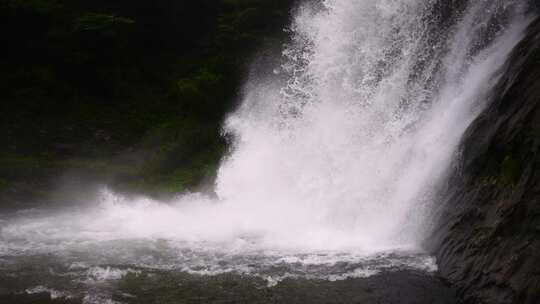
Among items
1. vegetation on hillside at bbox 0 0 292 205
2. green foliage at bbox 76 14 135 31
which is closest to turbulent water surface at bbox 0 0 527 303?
vegetation on hillside at bbox 0 0 292 205

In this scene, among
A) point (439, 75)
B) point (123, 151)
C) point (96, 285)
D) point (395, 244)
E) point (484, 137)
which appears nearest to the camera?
point (96, 285)

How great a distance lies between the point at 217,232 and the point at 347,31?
5.87 metres

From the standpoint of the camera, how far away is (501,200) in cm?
620

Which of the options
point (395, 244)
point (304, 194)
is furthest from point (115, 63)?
point (395, 244)

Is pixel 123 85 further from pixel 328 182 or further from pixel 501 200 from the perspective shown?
pixel 501 200

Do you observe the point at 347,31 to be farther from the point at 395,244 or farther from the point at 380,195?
the point at 395,244

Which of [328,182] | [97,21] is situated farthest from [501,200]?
[97,21]

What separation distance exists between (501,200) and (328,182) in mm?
4278

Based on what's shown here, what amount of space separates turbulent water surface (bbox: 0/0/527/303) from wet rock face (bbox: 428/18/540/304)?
512 mm

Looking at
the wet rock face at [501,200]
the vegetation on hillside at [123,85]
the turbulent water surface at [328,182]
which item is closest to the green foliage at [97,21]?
the vegetation on hillside at [123,85]

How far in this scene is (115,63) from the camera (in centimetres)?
1548

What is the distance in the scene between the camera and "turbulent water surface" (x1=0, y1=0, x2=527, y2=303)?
23.5 ft

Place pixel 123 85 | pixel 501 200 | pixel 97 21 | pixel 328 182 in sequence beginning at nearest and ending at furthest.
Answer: pixel 501 200
pixel 328 182
pixel 97 21
pixel 123 85

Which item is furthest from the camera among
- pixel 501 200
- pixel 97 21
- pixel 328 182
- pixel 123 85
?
pixel 123 85
